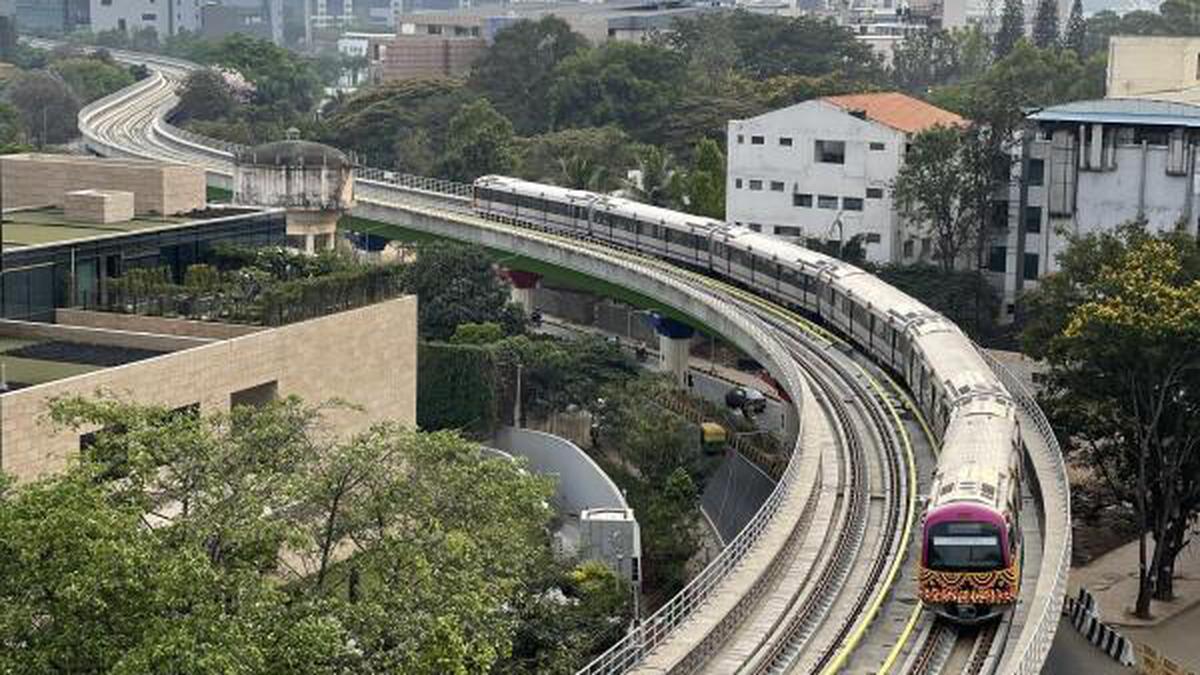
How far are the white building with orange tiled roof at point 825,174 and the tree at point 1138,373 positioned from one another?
30.1 m

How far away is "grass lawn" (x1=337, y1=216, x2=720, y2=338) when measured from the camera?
66000mm

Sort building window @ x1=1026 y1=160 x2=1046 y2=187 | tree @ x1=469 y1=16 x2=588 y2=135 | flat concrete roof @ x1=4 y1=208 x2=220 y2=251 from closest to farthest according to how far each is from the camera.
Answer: flat concrete roof @ x1=4 y1=208 x2=220 y2=251 → building window @ x1=1026 y1=160 x2=1046 y2=187 → tree @ x1=469 y1=16 x2=588 y2=135

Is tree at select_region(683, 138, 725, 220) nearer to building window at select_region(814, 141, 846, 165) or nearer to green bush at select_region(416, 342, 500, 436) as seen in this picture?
building window at select_region(814, 141, 846, 165)

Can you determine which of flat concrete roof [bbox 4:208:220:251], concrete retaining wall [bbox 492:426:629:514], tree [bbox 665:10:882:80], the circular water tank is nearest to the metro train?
concrete retaining wall [bbox 492:426:629:514]

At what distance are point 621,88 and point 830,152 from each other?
35.7 metres

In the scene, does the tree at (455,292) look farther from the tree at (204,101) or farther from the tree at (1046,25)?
the tree at (1046,25)

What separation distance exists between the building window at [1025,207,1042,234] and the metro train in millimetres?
10749

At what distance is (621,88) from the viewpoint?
113 m

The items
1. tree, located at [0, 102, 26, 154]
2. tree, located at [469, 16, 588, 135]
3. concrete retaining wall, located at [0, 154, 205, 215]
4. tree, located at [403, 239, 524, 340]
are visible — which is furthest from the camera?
tree, located at [469, 16, 588, 135]

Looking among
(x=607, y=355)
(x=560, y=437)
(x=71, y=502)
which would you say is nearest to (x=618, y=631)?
(x=71, y=502)

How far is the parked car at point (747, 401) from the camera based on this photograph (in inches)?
2525

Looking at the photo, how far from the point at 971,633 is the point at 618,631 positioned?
6431 millimetres

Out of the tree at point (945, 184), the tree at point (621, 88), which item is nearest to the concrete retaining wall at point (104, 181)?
the tree at point (945, 184)

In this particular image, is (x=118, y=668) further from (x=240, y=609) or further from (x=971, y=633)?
(x=971, y=633)
